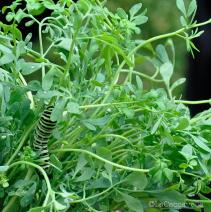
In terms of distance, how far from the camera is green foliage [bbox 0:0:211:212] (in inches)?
21.1

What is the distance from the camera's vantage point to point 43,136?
553mm

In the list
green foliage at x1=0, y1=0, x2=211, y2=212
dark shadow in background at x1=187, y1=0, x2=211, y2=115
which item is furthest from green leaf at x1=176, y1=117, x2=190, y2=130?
dark shadow in background at x1=187, y1=0, x2=211, y2=115

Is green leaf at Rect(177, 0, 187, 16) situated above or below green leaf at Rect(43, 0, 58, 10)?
below

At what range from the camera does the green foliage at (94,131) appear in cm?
54

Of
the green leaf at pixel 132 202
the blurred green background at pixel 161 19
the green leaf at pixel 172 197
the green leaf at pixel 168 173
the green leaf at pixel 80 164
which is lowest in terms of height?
the blurred green background at pixel 161 19

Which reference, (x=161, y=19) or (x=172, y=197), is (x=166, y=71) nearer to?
(x=172, y=197)

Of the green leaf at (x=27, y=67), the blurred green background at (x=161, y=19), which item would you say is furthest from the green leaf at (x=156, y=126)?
the blurred green background at (x=161, y=19)

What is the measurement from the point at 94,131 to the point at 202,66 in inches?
39.4

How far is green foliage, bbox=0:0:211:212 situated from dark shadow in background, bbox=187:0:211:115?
94 cm

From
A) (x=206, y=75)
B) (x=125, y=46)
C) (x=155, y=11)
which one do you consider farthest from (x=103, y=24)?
(x=155, y=11)

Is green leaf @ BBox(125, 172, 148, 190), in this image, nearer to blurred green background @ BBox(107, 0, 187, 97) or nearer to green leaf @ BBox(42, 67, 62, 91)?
green leaf @ BBox(42, 67, 62, 91)

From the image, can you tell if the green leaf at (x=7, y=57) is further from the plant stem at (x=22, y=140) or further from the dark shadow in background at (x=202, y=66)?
the dark shadow in background at (x=202, y=66)

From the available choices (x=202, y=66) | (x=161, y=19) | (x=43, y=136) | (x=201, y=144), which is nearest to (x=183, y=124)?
(x=201, y=144)

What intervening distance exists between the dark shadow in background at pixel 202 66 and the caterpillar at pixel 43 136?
3.37ft
